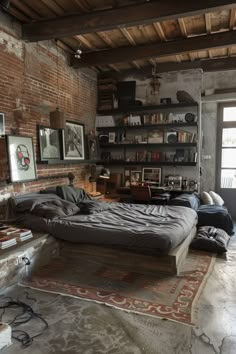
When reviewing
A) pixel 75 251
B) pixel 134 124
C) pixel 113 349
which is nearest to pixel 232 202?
pixel 134 124

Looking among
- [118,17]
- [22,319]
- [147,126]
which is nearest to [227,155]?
[147,126]

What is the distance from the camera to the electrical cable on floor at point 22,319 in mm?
2123

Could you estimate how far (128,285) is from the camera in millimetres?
2965

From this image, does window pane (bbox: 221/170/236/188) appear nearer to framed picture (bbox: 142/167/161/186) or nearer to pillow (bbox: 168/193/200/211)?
framed picture (bbox: 142/167/161/186)

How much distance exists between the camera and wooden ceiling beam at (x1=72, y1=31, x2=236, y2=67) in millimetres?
4578

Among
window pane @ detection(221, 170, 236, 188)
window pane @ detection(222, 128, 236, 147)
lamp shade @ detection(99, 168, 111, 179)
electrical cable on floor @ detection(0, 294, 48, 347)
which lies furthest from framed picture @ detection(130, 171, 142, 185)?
electrical cable on floor @ detection(0, 294, 48, 347)

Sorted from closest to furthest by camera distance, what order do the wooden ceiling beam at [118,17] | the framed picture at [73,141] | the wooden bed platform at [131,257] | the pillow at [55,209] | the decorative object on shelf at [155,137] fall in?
the wooden bed platform at [131,257] < the wooden ceiling beam at [118,17] < the pillow at [55,209] < the framed picture at [73,141] < the decorative object on shelf at [155,137]

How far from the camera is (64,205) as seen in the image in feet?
13.4

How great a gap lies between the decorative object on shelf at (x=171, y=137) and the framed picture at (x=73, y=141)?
178 cm

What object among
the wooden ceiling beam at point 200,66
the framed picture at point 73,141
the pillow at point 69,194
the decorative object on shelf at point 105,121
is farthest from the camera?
the decorative object on shelf at point 105,121

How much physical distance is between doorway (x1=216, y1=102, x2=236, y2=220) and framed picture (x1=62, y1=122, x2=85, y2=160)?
2.99 m

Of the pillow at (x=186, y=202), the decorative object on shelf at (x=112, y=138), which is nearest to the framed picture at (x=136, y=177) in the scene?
the decorative object on shelf at (x=112, y=138)

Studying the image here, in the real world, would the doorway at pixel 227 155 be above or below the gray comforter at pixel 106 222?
above

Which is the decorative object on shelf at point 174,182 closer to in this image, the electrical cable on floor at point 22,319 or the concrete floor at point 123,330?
the concrete floor at point 123,330
